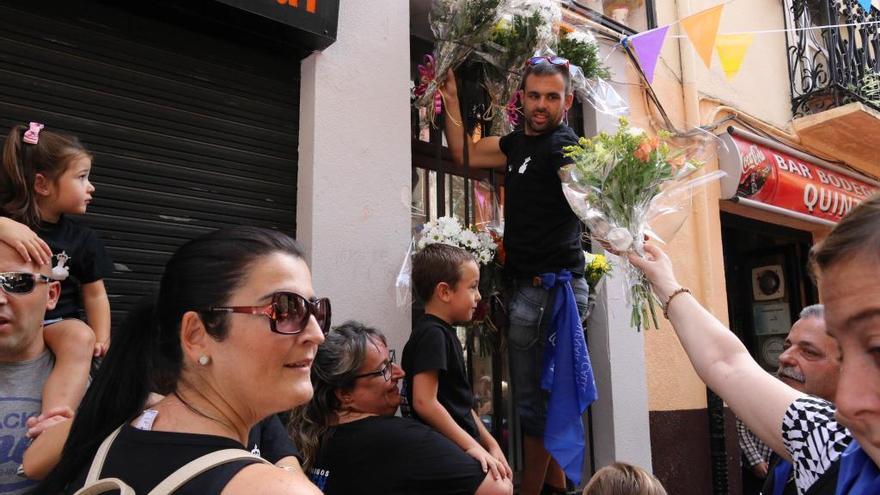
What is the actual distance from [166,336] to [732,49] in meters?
5.86

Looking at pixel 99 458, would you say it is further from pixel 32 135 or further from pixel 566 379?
pixel 566 379

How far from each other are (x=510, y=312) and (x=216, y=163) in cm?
192

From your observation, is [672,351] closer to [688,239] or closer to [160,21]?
[688,239]

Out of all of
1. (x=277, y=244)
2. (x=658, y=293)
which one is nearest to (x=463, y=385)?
(x=658, y=293)

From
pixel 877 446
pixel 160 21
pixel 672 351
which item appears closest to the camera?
pixel 877 446

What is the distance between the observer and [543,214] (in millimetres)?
4027

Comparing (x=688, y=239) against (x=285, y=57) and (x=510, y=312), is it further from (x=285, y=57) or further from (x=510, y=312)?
(x=285, y=57)

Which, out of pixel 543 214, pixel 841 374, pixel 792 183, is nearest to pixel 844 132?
pixel 792 183

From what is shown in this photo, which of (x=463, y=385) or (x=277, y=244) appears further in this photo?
(x=463, y=385)

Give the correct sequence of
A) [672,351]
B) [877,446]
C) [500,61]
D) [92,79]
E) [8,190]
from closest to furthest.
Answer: [877,446]
[8,190]
[92,79]
[500,61]
[672,351]

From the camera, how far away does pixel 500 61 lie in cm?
458

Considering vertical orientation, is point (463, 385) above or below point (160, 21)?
below

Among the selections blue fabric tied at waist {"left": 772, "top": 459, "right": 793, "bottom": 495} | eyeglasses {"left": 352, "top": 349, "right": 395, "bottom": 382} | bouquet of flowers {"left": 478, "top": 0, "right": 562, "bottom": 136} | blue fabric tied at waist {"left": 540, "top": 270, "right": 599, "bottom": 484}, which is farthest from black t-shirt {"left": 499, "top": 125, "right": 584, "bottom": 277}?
blue fabric tied at waist {"left": 772, "top": 459, "right": 793, "bottom": 495}

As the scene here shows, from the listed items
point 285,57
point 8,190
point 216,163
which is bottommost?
point 8,190
